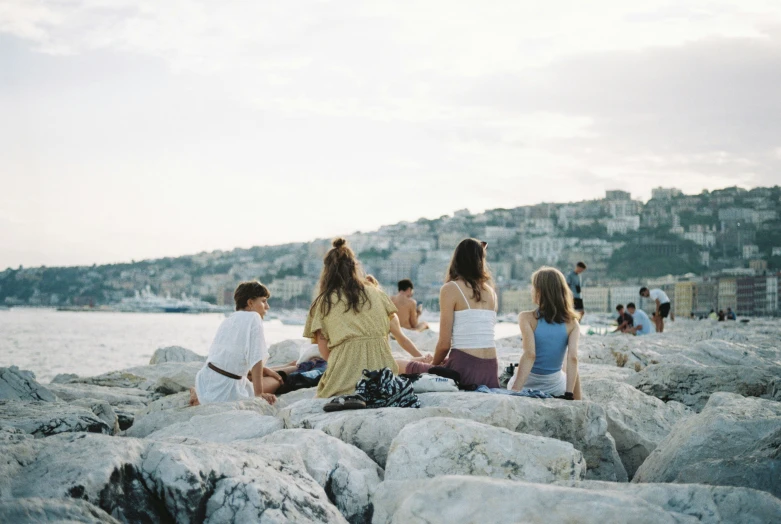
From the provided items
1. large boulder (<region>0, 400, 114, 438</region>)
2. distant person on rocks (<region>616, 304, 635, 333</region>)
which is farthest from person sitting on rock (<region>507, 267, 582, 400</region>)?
distant person on rocks (<region>616, 304, 635, 333</region>)

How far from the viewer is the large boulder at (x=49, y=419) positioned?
4527 millimetres

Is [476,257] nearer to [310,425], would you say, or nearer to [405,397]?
[405,397]

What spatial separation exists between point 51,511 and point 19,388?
15.0 feet

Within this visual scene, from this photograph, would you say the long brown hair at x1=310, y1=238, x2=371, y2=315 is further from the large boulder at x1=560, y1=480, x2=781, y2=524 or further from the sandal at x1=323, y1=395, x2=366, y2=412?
the large boulder at x1=560, y1=480, x2=781, y2=524

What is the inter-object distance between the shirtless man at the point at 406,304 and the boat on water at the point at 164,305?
116 meters

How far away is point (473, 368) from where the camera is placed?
5566mm

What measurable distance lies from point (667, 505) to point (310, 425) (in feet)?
6.85

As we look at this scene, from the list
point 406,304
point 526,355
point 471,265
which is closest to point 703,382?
point 526,355

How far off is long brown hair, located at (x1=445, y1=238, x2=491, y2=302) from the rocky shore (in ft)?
3.03

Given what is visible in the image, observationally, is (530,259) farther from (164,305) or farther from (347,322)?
(347,322)

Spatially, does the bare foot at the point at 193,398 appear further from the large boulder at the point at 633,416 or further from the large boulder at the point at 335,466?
the large boulder at the point at 633,416

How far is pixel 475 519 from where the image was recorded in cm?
276

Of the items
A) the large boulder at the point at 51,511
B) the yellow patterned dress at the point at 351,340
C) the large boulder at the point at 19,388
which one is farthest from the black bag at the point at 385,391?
the large boulder at the point at 19,388

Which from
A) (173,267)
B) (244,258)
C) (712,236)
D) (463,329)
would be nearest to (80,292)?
(173,267)
